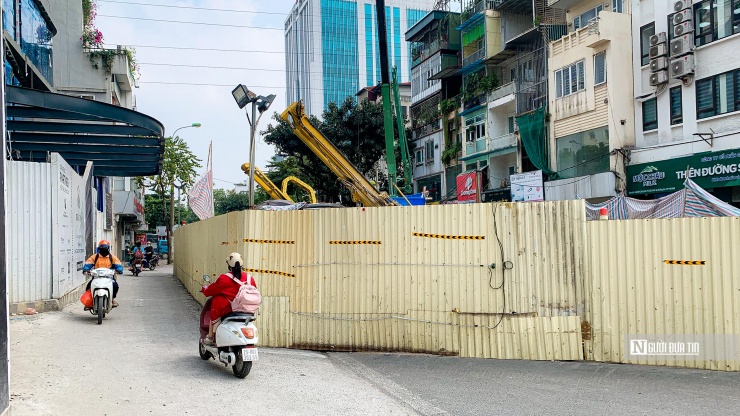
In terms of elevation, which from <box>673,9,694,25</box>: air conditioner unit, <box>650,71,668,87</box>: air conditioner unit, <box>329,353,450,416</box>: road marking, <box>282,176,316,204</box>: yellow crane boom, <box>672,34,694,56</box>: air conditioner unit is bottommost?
<box>329,353,450,416</box>: road marking

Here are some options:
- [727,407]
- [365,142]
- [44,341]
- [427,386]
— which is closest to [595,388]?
[727,407]

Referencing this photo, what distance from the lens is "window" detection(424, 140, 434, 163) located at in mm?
44594

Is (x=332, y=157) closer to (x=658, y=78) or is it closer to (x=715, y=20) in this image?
(x=658, y=78)

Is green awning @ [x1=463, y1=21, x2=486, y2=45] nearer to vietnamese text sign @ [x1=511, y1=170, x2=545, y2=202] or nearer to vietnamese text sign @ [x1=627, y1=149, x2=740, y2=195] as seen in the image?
vietnamese text sign @ [x1=511, y1=170, x2=545, y2=202]

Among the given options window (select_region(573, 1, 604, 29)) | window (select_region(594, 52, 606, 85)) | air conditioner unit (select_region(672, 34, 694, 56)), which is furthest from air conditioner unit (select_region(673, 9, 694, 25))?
window (select_region(573, 1, 604, 29))

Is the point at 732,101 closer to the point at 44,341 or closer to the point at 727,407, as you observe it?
the point at 727,407

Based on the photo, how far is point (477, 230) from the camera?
9391mm

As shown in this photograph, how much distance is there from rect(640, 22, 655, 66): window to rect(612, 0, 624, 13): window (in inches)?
70.2

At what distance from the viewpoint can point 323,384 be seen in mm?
7613

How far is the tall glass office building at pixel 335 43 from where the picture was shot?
102 m

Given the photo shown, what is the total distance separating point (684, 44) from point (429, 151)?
2307 centimetres

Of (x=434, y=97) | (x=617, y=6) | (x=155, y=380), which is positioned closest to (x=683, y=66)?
(x=617, y=6)

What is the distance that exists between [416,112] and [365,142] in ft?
22.7

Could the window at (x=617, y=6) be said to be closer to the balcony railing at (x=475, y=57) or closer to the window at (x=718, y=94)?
the window at (x=718, y=94)
